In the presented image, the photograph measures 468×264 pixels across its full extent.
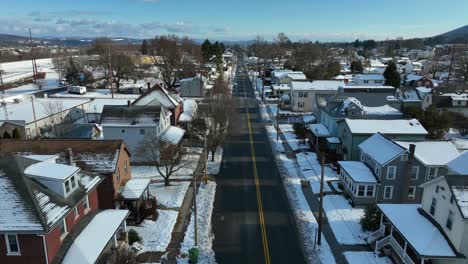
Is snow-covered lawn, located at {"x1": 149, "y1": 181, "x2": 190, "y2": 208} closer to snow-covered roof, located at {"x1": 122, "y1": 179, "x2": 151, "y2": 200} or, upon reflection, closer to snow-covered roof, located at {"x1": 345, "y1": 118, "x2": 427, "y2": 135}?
snow-covered roof, located at {"x1": 122, "y1": 179, "x2": 151, "y2": 200}

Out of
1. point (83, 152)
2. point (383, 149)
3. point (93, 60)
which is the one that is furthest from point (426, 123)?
point (93, 60)

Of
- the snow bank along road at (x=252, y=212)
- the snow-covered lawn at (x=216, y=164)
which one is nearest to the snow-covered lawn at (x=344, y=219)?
the snow bank along road at (x=252, y=212)

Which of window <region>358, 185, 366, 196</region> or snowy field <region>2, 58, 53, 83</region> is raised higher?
snowy field <region>2, 58, 53, 83</region>

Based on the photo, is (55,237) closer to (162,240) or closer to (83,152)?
(162,240)

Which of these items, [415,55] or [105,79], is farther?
[415,55]

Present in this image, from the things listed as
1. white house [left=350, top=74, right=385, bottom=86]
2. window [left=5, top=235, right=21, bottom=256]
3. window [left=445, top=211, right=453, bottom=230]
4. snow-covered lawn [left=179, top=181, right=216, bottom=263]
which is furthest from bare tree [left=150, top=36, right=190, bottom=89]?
window [left=445, top=211, right=453, bottom=230]

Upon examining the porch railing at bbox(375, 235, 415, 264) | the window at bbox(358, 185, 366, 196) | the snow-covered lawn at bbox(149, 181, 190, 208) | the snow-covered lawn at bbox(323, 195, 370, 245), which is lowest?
the snow-covered lawn at bbox(323, 195, 370, 245)
